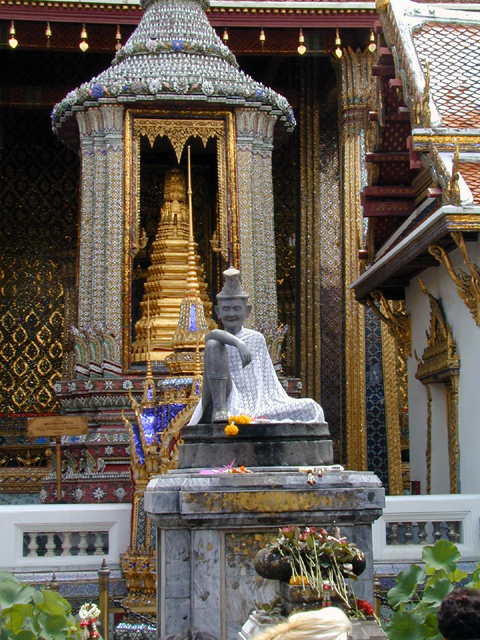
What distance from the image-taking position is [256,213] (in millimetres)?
13242

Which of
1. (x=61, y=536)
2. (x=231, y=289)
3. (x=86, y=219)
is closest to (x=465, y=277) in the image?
(x=231, y=289)

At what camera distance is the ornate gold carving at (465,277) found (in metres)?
9.44

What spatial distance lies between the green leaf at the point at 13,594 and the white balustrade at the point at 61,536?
2.17 meters

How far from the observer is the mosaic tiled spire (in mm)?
12812

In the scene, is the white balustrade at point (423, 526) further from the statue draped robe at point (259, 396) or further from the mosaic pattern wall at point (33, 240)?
the mosaic pattern wall at point (33, 240)

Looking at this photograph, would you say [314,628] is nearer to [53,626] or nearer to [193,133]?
[53,626]

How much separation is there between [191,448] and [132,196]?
21.1ft

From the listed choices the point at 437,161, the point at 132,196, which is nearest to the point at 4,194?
the point at 132,196

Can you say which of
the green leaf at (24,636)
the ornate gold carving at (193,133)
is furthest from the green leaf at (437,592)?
the ornate gold carving at (193,133)

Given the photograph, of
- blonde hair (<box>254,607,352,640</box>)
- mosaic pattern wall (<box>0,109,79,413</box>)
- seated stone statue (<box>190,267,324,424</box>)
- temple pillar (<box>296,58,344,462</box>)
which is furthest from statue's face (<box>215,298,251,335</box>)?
mosaic pattern wall (<box>0,109,79,413</box>)

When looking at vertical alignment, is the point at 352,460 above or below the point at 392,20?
below

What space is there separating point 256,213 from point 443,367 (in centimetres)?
357

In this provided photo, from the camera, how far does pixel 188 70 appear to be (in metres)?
13.1

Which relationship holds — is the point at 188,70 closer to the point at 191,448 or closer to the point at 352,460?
the point at 352,460
